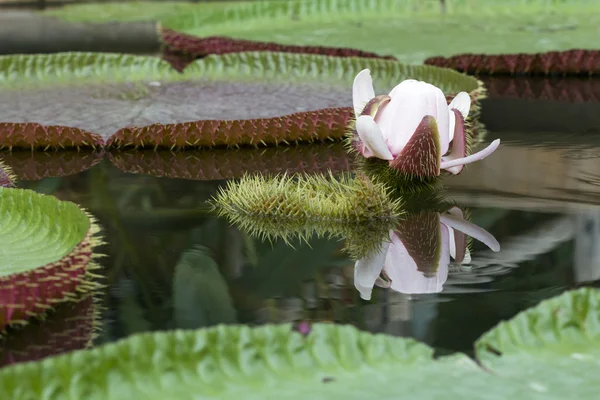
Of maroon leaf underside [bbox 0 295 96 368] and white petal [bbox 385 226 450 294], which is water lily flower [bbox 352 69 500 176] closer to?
white petal [bbox 385 226 450 294]

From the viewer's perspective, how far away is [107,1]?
22.9 ft

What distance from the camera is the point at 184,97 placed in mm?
2814

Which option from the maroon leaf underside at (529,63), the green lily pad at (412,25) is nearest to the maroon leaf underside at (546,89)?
the maroon leaf underside at (529,63)

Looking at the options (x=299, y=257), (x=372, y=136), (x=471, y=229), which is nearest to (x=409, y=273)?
(x=299, y=257)

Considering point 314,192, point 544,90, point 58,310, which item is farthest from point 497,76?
point 58,310

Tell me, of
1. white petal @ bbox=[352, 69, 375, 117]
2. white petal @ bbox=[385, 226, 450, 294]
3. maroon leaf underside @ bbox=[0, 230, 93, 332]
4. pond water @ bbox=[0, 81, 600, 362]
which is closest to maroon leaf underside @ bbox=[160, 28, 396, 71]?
pond water @ bbox=[0, 81, 600, 362]

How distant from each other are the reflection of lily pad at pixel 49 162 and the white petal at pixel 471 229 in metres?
0.89

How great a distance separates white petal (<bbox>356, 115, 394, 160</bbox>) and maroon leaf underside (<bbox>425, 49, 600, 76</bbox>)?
169cm

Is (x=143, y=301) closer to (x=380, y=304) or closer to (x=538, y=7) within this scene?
(x=380, y=304)

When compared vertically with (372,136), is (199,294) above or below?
below

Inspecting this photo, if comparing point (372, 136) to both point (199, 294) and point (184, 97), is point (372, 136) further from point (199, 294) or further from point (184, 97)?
point (184, 97)

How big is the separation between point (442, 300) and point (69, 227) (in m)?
0.54

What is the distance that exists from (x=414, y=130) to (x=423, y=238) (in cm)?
25

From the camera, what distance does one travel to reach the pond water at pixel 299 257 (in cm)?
123
